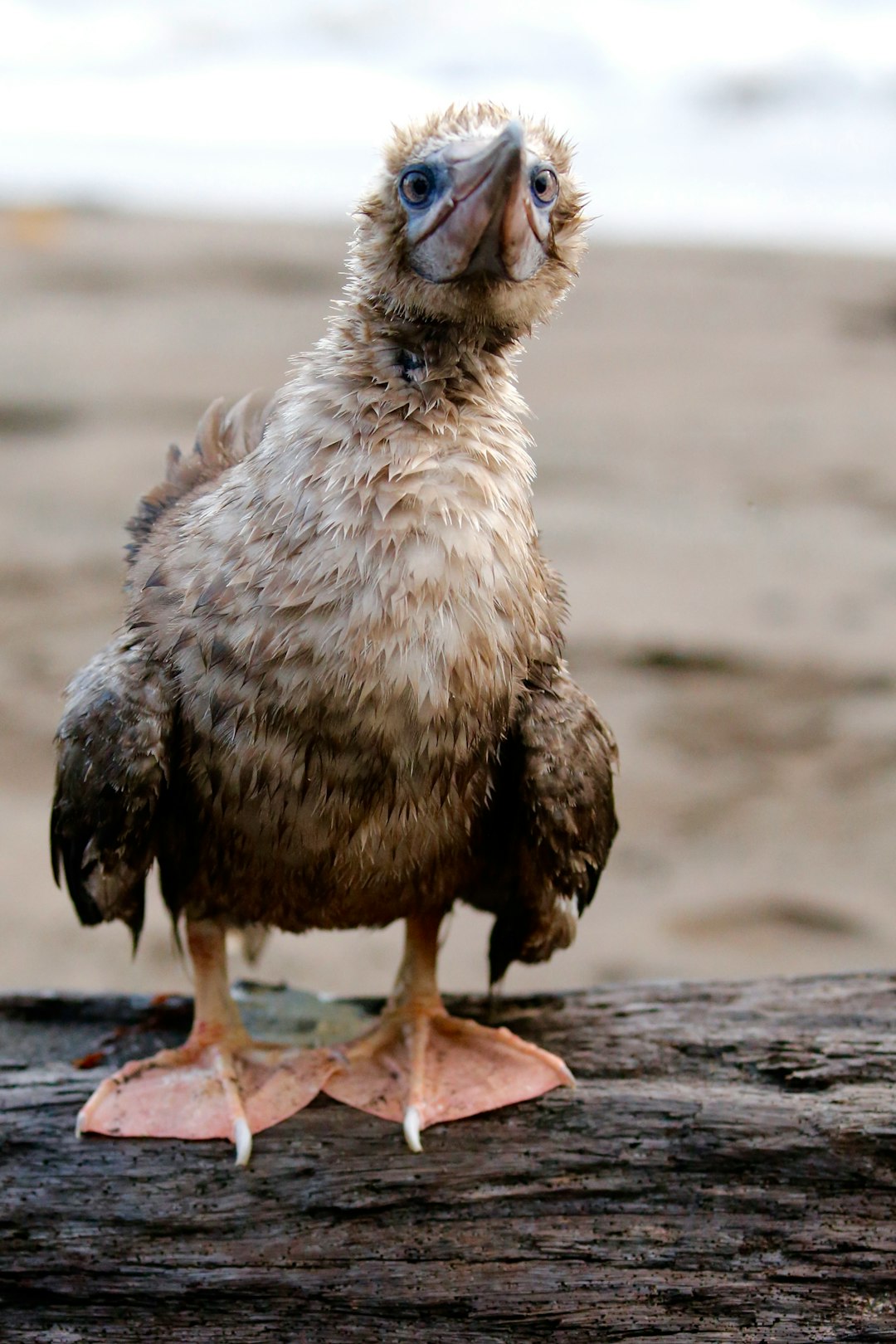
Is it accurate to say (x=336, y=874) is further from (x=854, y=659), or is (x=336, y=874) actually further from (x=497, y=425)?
(x=854, y=659)

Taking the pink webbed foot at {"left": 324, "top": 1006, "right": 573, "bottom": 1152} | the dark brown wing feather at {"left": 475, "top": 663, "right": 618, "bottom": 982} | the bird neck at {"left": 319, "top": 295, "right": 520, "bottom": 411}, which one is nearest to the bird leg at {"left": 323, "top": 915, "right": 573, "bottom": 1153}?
the pink webbed foot at {"left": 324, "top": 1006, "right": 573, "bottom": 1152}

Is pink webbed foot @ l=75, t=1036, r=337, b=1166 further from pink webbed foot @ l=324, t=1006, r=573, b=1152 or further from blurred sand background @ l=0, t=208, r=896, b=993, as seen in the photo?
blurred sand background @ l=0, t=208, r=896, b=993

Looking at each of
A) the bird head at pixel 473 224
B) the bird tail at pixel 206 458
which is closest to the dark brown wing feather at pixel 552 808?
the bird head at pixel 473 224

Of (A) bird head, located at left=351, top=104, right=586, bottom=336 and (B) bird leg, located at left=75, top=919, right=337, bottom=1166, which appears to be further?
(B) bird leg, located at left=75, top=919, right=337, bottom=1166

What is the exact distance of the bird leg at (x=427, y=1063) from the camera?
259 cm

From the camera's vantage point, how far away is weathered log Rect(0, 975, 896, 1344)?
7.86 ft

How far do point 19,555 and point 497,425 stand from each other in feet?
14.4

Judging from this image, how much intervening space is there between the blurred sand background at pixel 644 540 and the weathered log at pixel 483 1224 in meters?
1.99

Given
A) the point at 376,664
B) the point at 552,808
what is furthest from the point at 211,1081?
the point at 376,664

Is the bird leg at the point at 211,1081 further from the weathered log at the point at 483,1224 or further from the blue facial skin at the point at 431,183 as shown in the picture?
the blue facial skin at the point at 431,183

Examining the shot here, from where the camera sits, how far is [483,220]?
2.08 m

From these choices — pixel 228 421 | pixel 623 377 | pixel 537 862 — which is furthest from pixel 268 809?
pixel 623 377

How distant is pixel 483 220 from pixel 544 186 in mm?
167

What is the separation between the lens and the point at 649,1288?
95.1 inches
